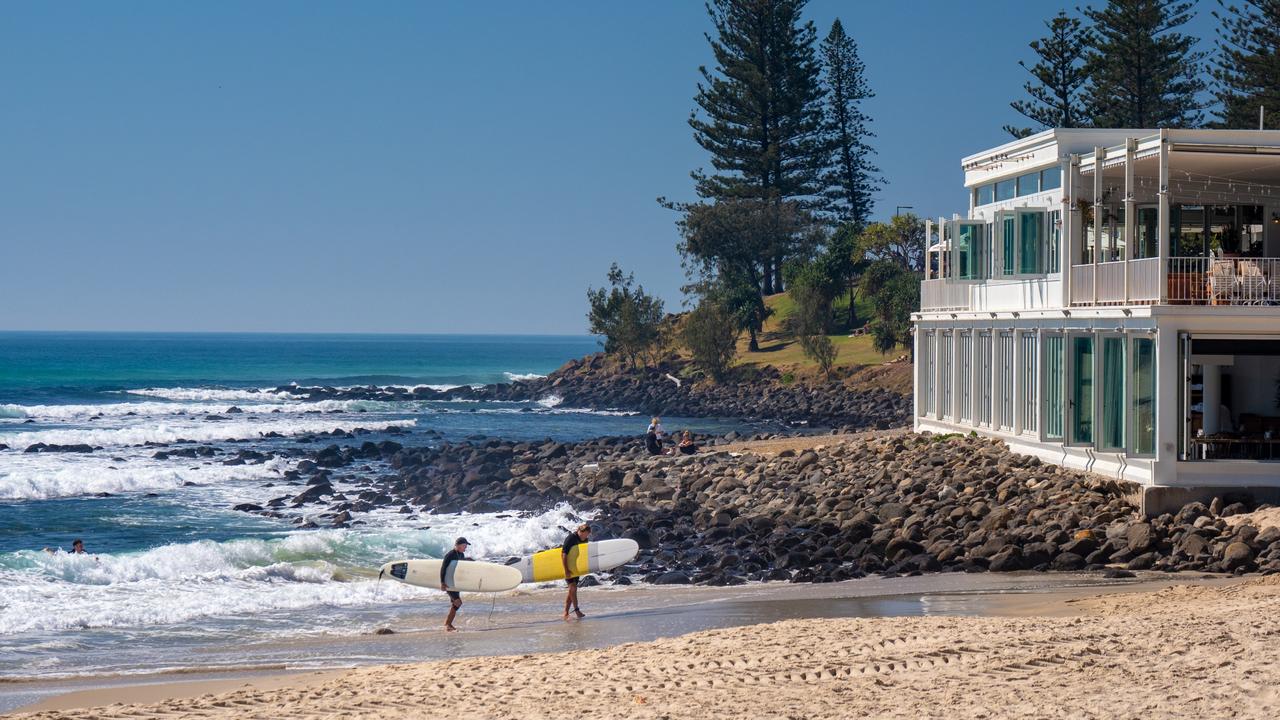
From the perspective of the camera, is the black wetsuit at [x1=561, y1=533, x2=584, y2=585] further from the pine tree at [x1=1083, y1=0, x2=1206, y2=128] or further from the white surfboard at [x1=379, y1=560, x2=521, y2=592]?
the pine tree at [x1=1083, y1=0, x2=1206, y2=128]

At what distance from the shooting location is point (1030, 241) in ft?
76.2

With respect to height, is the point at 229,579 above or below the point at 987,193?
below

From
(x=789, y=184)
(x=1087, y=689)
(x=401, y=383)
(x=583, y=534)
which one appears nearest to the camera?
(x=1087, y=689)

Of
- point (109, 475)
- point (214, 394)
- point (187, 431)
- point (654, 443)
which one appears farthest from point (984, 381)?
point (214, 394)

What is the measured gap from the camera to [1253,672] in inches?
405

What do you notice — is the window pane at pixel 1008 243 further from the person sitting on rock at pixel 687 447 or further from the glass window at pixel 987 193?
the person sitting on rock at pixel 687 447

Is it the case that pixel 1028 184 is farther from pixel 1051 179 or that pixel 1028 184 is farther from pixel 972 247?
pixel 972 247

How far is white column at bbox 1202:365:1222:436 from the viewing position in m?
19.6

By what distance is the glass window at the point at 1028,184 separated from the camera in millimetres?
23441

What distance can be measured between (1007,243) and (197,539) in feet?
48.7

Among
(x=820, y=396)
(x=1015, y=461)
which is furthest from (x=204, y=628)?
(x=820, y=396)

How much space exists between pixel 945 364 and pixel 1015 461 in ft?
16.2

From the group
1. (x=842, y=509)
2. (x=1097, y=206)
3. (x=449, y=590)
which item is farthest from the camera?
(x=842, y=509)

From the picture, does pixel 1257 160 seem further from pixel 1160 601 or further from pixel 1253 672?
pixel 1253 672
